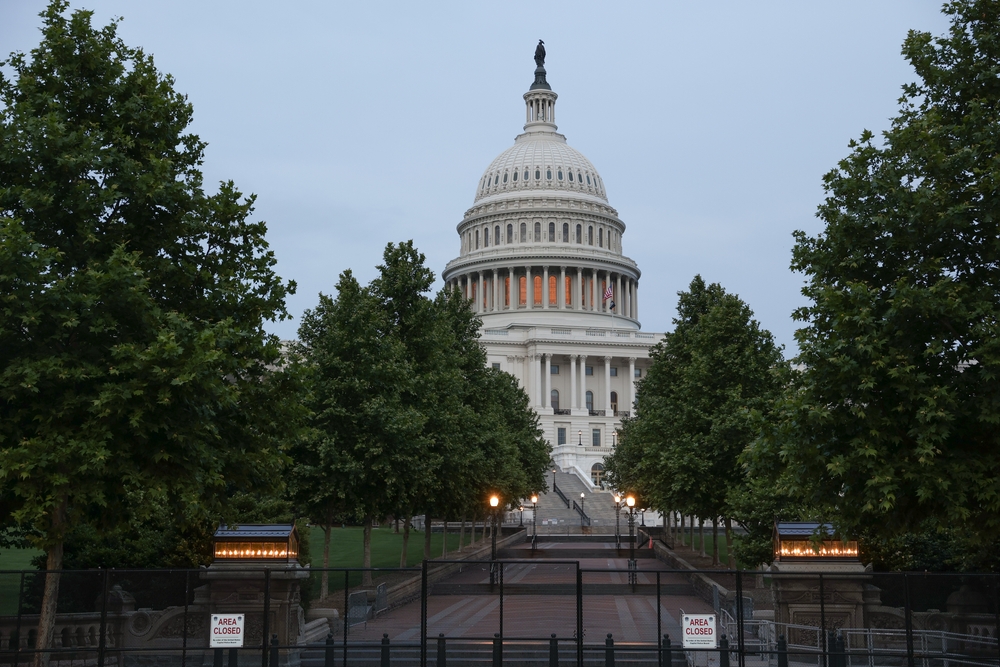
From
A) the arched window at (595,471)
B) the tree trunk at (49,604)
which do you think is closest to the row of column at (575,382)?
the arched window at (595,471)

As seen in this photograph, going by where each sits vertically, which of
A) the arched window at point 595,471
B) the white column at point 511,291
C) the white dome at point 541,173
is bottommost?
the arched window at point 595,471

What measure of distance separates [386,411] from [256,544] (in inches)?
389

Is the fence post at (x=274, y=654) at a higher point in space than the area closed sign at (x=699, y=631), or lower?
lower

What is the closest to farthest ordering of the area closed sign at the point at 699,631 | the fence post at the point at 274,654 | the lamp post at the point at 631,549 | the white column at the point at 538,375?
the area closed sign at the point at 699,631 < the fence post at the point at 274,654 < the lamp post at the point at 631,549 < the white column at the point at 538,375

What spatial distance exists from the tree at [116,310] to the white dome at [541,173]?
16310cm

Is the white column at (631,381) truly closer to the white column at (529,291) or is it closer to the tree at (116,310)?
the white column at (529,291)

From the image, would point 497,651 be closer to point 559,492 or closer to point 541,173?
point 559,492

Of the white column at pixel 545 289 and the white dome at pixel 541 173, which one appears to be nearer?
the white column at pixel 545 289

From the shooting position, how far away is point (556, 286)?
589 feet

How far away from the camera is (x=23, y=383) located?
19.3 m

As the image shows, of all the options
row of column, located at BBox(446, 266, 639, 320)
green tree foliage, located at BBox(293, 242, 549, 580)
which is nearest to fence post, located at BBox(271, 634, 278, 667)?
green tree foliage, located at BBox(293, 242, 549, 580)

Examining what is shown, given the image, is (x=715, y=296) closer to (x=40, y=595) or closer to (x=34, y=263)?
(x=40, y=595)

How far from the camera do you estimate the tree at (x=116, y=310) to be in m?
19.9

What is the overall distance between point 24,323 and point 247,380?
15.8 ft
